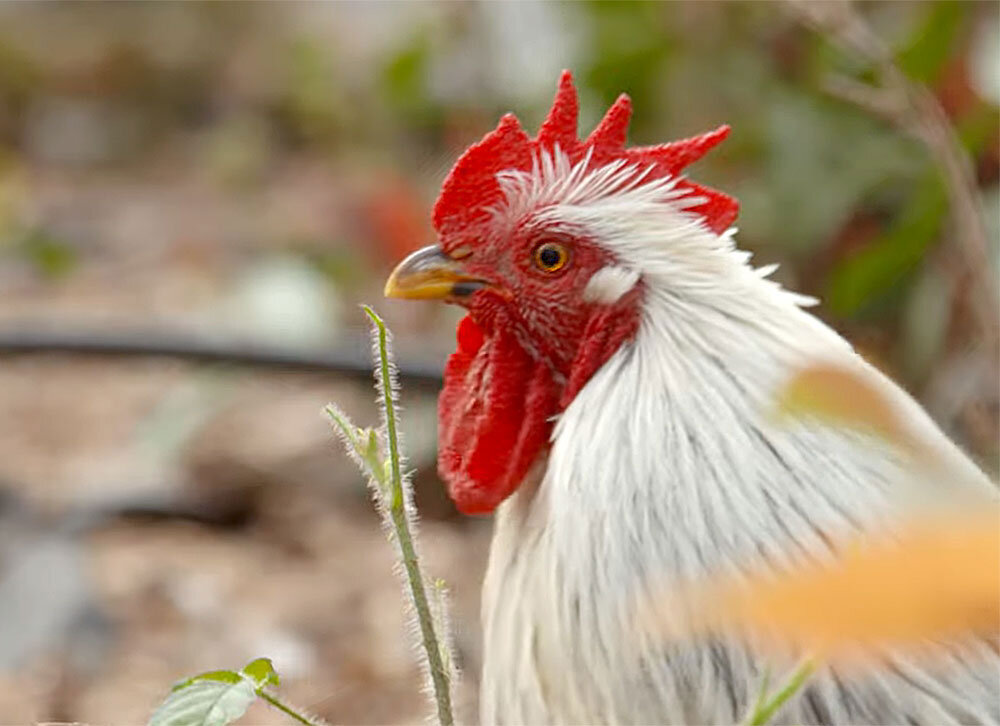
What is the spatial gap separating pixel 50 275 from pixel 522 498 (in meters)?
3.80

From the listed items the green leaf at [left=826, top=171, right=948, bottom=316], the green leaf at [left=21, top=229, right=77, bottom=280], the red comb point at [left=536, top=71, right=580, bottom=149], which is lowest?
the red comb point at [left=536, top=71, right=580, bottom=149]

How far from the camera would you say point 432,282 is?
1525 mm

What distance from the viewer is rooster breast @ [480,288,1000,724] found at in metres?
1.25

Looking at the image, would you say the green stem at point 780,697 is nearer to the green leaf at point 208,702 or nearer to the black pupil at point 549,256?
the green leaf at point 208,702

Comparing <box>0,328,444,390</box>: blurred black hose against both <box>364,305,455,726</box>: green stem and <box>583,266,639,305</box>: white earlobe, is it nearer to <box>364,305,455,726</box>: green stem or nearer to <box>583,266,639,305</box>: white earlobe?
<box>583,266,639,305</box>: white earlobe

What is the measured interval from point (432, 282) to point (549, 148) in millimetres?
195

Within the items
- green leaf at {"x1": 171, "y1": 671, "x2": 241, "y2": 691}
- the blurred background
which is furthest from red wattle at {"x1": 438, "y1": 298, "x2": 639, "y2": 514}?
Answer: the blurred background

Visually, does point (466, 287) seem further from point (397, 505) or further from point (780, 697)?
point (780, 697)

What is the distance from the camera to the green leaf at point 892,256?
11.1 ft

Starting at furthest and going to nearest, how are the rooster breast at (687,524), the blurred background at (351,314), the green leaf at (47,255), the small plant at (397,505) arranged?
the green leaf at (47,255)
the blurred background at (351,314)
the rooster breast at (687,524)
the small plant at (397,505)

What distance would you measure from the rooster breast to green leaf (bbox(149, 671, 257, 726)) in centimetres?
32

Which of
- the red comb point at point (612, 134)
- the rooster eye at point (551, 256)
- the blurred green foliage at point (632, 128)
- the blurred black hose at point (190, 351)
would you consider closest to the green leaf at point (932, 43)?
the blurred green foliage at point (632, 128)

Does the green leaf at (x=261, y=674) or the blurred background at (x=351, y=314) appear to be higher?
the blurred background at (x=351, y=314)

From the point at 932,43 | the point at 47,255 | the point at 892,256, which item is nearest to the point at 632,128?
the point at 932,43
